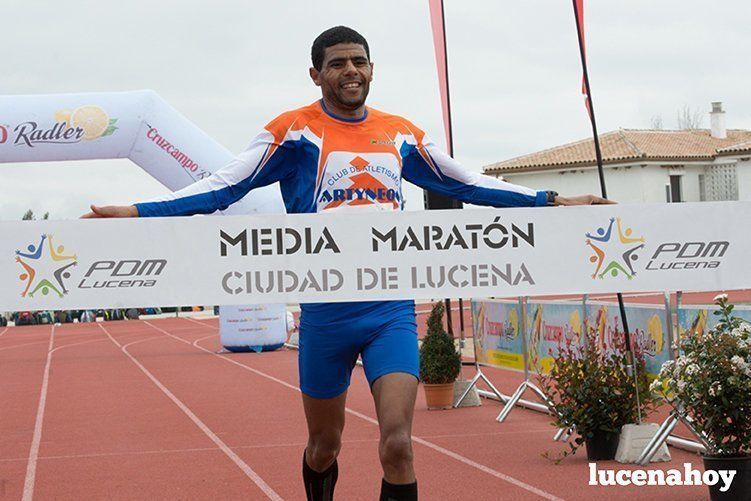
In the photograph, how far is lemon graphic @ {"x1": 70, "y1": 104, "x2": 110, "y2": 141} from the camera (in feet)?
59.6

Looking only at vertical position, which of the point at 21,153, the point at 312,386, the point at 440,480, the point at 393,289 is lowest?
the point at 440,480

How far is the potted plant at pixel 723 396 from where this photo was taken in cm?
662

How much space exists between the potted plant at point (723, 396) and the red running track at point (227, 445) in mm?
969

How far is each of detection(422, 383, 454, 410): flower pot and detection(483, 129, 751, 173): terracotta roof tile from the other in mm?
50750

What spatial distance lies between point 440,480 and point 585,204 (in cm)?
352

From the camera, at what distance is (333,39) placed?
5371mm

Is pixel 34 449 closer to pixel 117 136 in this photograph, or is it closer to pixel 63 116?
pixel 63 116

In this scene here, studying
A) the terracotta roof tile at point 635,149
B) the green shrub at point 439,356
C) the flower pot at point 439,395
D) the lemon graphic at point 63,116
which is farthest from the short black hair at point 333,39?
the terracotta roof tile at point 635,149

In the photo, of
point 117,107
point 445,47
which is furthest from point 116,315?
point 445,47

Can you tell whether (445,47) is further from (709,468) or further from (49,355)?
(49,355)

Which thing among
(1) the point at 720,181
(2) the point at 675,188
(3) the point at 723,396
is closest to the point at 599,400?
(3) the point at 723,396

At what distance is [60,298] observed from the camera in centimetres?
512

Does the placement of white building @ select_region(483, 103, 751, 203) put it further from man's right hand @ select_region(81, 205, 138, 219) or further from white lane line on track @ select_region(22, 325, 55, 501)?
man's right hand @ select_region(81, 205, 138, 219)

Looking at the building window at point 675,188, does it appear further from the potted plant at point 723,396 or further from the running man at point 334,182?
the running man at point 334,182
